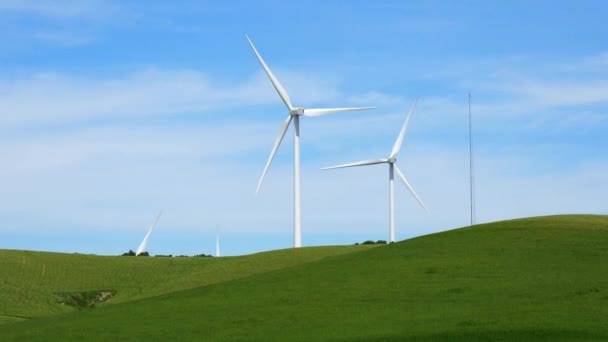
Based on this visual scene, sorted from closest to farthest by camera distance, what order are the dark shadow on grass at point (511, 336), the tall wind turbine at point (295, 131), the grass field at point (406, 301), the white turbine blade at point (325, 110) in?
the dark shadow on grass at point (511, 336) < the grass field at point (406, 301) < the tall wind turbine at point (295, 131) < the white turbine blade at point (325, 110)

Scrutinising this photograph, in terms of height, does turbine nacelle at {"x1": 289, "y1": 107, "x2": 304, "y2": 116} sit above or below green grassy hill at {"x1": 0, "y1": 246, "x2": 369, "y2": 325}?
above

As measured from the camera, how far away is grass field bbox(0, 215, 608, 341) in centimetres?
→ 2589

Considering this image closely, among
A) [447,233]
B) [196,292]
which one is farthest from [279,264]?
[196,292]

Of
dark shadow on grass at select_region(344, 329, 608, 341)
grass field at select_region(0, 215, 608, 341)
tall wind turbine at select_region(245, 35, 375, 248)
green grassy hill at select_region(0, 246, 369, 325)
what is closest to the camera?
dark shadow on grass at select_region(344, 329, 608, 341)

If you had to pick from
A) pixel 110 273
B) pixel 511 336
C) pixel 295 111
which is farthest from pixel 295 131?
pixel 511 336

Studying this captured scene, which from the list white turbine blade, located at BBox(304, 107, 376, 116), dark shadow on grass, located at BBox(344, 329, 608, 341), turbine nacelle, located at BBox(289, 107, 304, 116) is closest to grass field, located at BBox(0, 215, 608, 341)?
dark shadow on grass, located at BBox(344, 329, 608, 341)

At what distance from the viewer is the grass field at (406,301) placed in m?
25.9

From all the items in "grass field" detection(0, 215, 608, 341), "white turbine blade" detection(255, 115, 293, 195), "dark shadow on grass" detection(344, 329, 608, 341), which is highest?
"white turbine blade" detection(255, 115, 293, 195)

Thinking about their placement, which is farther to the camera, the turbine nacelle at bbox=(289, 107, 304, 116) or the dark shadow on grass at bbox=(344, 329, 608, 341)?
the turbine nacelle at bbox=(289, 107, 304, 116)

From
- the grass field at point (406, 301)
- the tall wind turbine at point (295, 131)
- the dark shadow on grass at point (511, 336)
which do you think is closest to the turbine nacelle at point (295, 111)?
the tall wind turbine at point (295, 131)

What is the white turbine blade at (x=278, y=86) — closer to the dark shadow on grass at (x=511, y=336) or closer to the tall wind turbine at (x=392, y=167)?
the tall wind turbine at (x=392, y=167)

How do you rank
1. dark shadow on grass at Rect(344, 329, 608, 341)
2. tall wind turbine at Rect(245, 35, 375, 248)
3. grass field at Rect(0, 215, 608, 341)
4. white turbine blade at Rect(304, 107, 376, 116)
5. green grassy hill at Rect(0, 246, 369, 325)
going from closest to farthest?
1. dark shadow on grass at Rect(344, 329, 608, 341)
2. grass field at Rect(0, 215, 608, 341)
3. green grassy hill at Rect(0, 246, 369, 325)
4. tall wind turbine at Rect(245, 35, 375, 248)
5. white turbine blade at Rect(304, 107, 376, 116)

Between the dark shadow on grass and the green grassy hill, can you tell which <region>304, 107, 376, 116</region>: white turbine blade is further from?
the dark shadow on grass

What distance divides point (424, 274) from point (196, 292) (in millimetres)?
Answer: 9274
